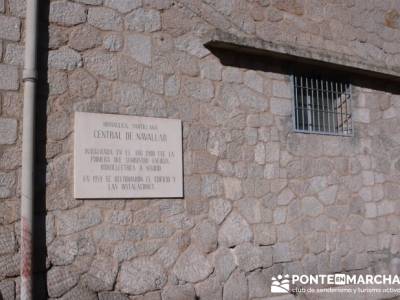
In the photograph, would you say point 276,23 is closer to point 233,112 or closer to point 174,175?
point 233,112

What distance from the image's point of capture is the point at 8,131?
13.0 feet

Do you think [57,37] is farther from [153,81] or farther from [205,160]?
[205,160]

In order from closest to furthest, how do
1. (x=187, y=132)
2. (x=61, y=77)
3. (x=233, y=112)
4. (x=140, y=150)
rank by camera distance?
1. (x=61, y=77)
2. (x=140, y=150)
3. (x=187, y=132)
4. (x=233, y=112)

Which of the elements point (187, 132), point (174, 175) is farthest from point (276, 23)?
point (174, 175)

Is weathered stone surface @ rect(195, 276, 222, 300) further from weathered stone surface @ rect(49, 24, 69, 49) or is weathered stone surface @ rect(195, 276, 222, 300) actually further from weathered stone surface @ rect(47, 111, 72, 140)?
weathered stone surface @ rect(49, 24, 69, 49)

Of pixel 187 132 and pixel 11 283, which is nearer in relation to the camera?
pixel 11 283

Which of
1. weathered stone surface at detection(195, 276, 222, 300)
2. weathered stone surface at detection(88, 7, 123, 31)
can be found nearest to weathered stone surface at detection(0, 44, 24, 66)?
weathered stone surface at detection(88, 7, 123, 31)

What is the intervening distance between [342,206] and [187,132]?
84.1 inches

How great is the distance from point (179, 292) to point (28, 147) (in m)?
1.81

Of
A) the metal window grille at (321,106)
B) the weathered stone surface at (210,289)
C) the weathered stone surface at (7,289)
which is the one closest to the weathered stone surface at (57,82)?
the weathered stone surface at (7,289)

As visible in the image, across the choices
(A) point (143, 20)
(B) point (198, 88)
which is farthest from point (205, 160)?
(A) point (143, 20)

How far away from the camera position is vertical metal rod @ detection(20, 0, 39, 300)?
12.6 ft

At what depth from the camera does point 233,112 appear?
17.2 ft

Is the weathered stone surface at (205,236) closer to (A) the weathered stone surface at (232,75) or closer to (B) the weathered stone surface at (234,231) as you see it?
(B) the weathered stone surface at (234,231)
